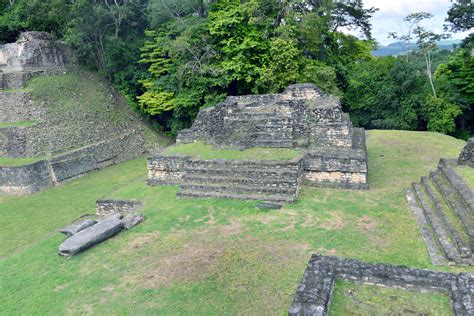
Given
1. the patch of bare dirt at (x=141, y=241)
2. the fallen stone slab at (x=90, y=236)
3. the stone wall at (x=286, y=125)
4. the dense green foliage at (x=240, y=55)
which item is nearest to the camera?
the fallen stone slab at (x=90, y=236)

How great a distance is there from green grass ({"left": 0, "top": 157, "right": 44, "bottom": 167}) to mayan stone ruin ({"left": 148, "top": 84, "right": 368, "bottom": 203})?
18.7 ft

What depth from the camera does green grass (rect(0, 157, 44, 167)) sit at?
13164mm

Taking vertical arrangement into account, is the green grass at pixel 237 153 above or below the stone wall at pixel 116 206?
above

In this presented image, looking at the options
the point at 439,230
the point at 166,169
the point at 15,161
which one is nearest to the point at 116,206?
the point at 166,169

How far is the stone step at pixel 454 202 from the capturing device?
238 inches

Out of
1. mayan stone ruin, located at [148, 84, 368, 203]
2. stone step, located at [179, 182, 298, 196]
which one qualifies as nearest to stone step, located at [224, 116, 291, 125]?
mayan stone ruin, located at [148, 84, 368, 203]

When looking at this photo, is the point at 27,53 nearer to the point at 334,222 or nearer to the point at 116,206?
the point at 116,206

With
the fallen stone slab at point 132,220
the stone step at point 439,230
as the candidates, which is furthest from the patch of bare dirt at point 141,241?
the stone step at point 439,230

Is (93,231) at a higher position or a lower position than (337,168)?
lower

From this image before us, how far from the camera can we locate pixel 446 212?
706cm

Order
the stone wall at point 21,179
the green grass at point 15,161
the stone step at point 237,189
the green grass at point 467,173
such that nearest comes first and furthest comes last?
1. the green grass at point 467,173
2. the stone step at point 237,189
3. the stone wall at point 21,179
4. the green grass at point 15,161

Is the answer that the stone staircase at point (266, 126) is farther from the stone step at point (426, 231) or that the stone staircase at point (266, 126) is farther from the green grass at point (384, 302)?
the green grass at point (384, 302)

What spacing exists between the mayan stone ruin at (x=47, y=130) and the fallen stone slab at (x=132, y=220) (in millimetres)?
6803

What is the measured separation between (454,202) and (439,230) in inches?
34.7
